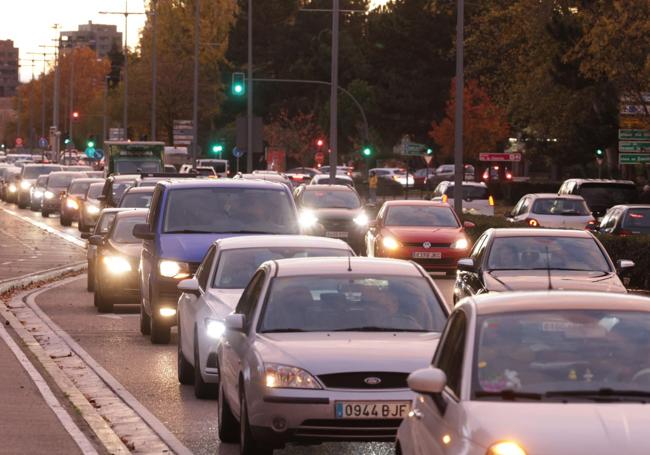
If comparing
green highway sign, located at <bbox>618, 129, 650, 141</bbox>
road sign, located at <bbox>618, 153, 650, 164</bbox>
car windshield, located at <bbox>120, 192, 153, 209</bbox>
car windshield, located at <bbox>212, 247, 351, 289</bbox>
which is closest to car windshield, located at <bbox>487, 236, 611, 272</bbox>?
car windshield, located at <bbox>212, 247, 351, 289</bbox>

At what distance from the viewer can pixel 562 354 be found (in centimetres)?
839

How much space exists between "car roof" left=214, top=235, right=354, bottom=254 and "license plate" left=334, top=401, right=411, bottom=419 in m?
4.57

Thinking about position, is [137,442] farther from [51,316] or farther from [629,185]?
[629,185]

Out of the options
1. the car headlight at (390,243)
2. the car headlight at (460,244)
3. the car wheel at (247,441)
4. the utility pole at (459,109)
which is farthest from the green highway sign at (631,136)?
the car wheel at (247,441)

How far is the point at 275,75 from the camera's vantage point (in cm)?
14475

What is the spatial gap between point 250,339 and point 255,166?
121252mm

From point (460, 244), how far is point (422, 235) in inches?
32.6

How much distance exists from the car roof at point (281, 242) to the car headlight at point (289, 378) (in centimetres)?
434

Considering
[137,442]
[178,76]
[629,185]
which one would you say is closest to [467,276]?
[137,442]

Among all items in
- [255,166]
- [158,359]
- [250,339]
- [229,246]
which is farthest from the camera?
[255,166]

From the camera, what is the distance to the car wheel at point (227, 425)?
1275 centimetres

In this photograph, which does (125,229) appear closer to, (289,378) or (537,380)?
(289,378)

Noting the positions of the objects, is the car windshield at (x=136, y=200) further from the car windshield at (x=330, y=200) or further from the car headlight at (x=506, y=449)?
the car headlight at (x=506, y=449)

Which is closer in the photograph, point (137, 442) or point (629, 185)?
point (137, 442)
